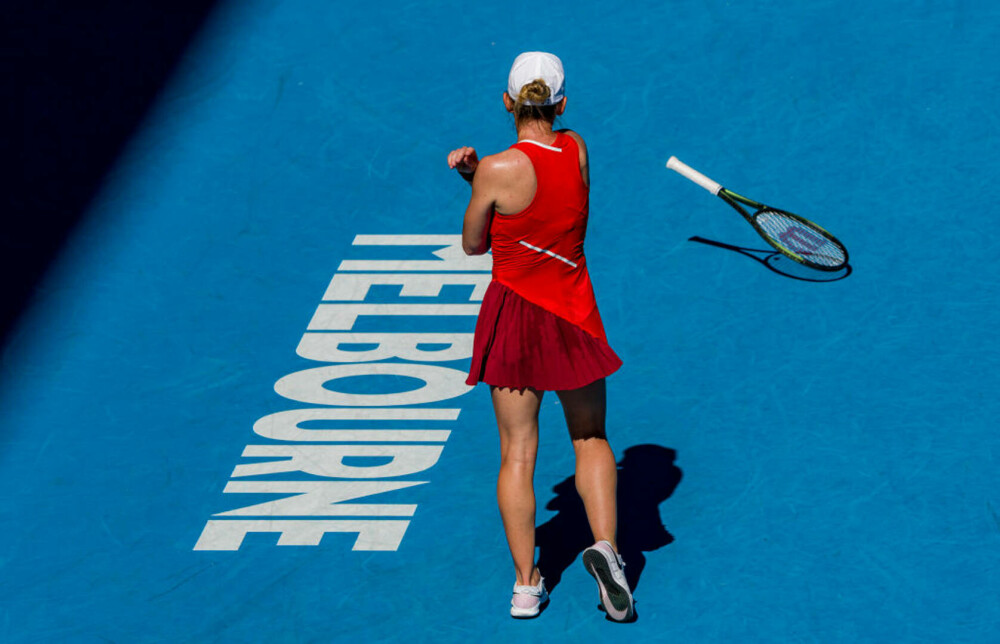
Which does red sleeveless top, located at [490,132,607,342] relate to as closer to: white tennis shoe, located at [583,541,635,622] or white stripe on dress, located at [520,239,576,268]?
white stripe on dress, located at [520,239,576,268]

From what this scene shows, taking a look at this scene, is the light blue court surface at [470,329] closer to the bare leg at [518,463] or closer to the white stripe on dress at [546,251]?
the bare leg at [518,463]

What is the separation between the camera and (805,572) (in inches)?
216

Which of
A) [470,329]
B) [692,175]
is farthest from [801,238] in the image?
[470,329]

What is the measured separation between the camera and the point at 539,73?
16.3 feet

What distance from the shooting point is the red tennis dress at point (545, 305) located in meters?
5.10

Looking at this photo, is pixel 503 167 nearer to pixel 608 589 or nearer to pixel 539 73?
pixel 539 73

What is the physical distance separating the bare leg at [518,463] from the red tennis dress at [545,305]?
0.07m

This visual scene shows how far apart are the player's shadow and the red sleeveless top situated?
38.4 inches

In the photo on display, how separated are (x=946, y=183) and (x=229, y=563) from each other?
4.52 metres

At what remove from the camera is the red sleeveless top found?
5.04 m

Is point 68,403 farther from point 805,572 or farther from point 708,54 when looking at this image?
point 708,54

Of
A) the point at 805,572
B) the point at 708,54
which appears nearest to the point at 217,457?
the point at 805,572

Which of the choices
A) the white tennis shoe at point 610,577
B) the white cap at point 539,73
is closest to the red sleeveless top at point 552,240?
the white cap at point 539,73

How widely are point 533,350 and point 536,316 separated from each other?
0.12 metres
